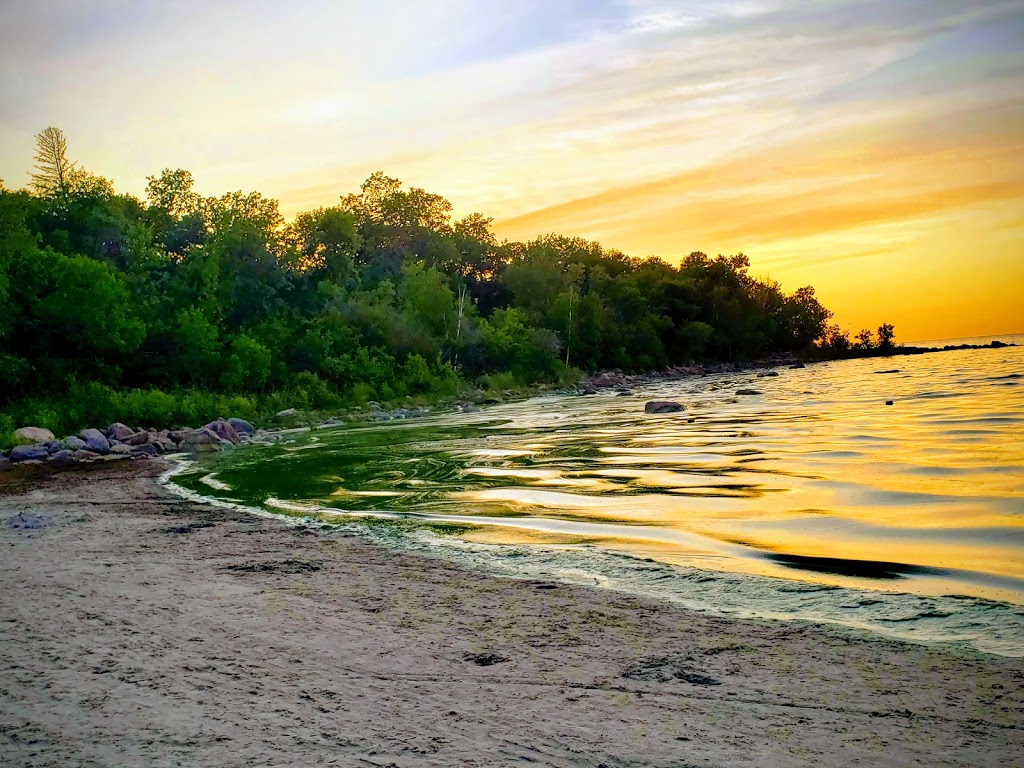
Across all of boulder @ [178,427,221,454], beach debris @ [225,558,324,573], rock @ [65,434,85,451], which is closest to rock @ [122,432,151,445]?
boulder @ [178,427,221,454]

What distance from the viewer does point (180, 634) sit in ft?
19.5

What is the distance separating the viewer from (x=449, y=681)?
4961mm

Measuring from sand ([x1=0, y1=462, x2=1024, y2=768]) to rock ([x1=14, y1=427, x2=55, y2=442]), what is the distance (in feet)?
67.7

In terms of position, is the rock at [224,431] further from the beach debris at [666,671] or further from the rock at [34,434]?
the beach debris at [666,671]

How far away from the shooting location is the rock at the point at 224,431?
28766 millimetres

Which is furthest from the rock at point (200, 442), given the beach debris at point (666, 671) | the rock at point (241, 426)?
the beach debris at point (666, 671)

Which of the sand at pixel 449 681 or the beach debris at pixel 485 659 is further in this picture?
the beach debris at pixel 485 659

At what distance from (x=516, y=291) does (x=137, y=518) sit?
72546 millimetres

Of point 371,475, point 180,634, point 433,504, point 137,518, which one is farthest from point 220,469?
point 180,634

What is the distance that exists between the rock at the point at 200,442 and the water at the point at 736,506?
2442mm

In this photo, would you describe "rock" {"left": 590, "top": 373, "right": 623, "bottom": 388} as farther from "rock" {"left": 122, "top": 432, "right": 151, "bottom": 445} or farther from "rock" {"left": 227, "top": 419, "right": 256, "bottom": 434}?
"rock" {"left": 122, "top": 432, "right": 151, "bottom": 445}

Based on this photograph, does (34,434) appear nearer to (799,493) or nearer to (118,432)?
(118,432)

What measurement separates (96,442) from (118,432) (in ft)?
8.75

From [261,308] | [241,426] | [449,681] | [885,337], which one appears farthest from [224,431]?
[885,337]
